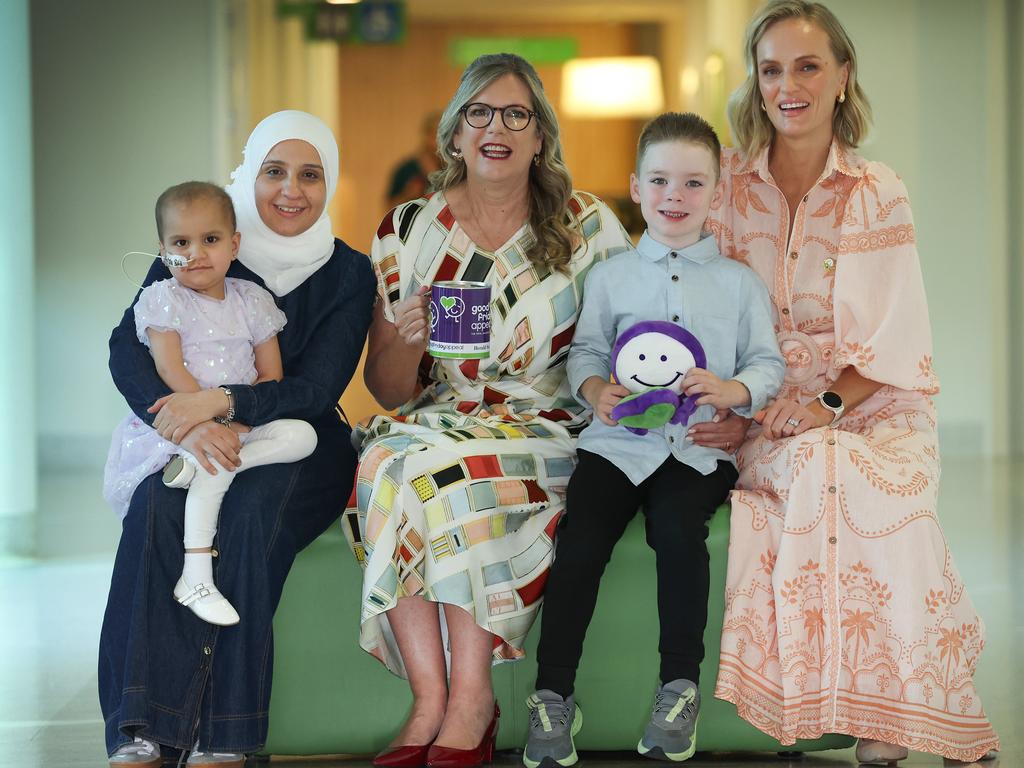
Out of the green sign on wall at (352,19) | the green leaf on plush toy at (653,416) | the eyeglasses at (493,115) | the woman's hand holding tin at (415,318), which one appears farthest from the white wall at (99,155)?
the green leaf on plush toy at (653,416)

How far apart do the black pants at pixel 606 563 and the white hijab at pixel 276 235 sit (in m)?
0.78

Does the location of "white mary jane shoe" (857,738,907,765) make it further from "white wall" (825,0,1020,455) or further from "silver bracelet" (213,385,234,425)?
"white wall" (825,0,1020,455)

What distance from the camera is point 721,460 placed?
8.54 ft

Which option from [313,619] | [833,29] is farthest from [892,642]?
[833,29]

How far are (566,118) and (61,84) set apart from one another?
6785mm

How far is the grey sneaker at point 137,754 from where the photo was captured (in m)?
2.33

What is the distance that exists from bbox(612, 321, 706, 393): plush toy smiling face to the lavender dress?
744mm

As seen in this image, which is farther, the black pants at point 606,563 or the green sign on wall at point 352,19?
the green sign on wall at point 352,19

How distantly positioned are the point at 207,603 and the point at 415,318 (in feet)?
2.30

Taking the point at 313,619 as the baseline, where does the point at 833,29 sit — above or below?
above

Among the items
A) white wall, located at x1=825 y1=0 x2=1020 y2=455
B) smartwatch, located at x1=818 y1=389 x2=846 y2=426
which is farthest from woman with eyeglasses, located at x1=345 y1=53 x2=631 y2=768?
white wall, located at x1=825 y1=0 x2=1020 y2=455

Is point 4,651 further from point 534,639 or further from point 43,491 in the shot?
point 43,491

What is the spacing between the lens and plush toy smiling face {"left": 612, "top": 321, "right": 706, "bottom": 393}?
2512 mm

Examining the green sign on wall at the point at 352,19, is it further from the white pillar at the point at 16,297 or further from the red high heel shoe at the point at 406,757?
the red high heel shoe at the point at 406,757
